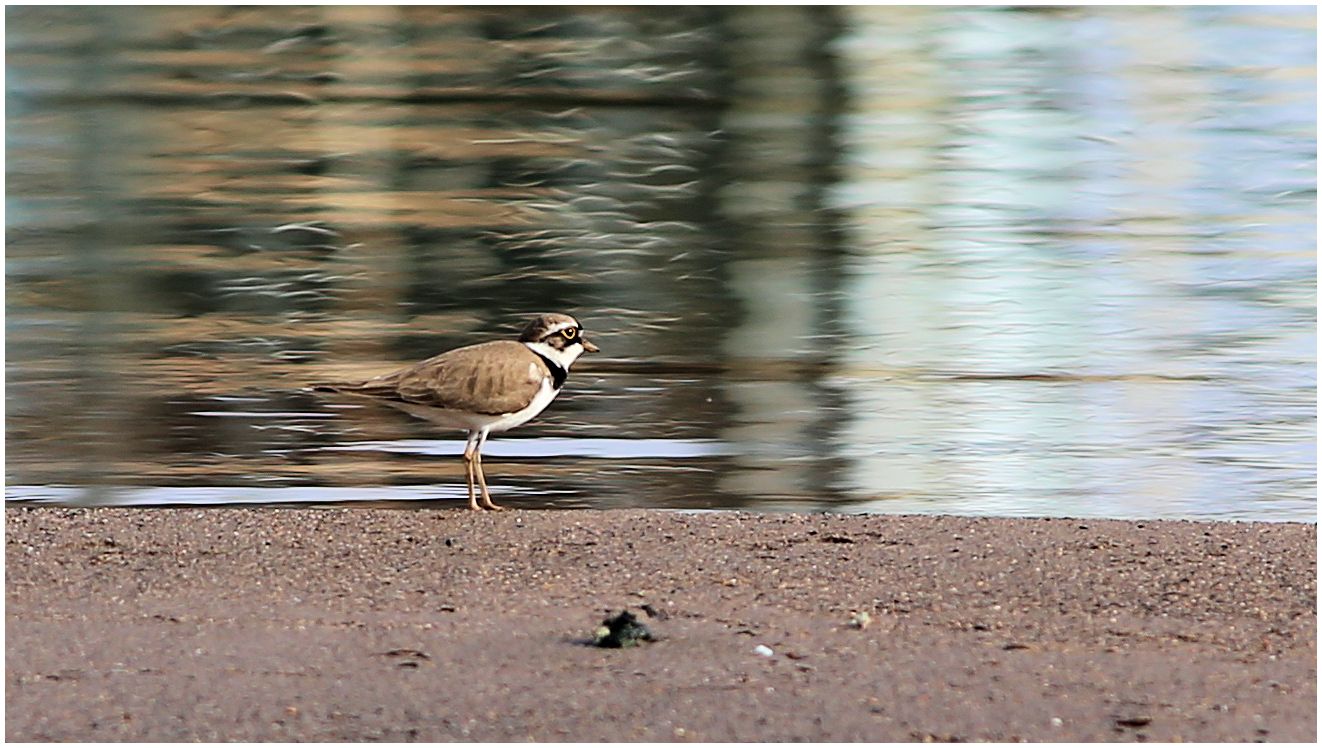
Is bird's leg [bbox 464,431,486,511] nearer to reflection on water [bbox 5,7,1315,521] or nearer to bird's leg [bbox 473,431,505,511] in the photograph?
bird's leg [bbox 473,431,505,511]

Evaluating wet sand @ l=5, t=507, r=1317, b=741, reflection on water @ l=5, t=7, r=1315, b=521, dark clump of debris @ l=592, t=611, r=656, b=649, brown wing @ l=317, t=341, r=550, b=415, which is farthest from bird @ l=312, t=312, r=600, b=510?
dark clump of debris @ l=592, t=611, r=656, b=649

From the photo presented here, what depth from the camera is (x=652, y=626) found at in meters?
4.59

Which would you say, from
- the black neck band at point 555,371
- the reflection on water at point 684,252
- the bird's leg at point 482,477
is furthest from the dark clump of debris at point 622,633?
the black neck band at point 555,371

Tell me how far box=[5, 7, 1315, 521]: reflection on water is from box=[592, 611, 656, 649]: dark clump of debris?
208 centimetres

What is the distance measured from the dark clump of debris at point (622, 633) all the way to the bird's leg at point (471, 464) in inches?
74.8

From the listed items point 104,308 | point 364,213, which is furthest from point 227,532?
point 364,213

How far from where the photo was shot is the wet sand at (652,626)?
12.8 ft

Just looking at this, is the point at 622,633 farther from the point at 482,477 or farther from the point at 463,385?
the point at 463,385

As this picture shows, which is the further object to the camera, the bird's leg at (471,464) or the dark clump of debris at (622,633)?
the bird's leg at (471,464)

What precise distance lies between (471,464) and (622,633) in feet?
7.69

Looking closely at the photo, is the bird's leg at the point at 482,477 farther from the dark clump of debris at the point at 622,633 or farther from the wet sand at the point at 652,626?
the dark clump of debris at the point at 622,633

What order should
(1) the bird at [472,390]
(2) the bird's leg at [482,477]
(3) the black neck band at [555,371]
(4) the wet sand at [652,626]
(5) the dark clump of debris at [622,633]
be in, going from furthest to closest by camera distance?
1. (3) the black neck band at [555,371]
2. (1) the bird at [472,390]
3. (2) the bird's leg at [482,477]
4. (5) the dark clump of debris at [622,633]
5. (4) the wet sand at [652,626]

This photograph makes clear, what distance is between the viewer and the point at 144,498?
651cm

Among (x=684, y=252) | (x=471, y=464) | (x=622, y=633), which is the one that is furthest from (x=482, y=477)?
(x=684, y=252)
